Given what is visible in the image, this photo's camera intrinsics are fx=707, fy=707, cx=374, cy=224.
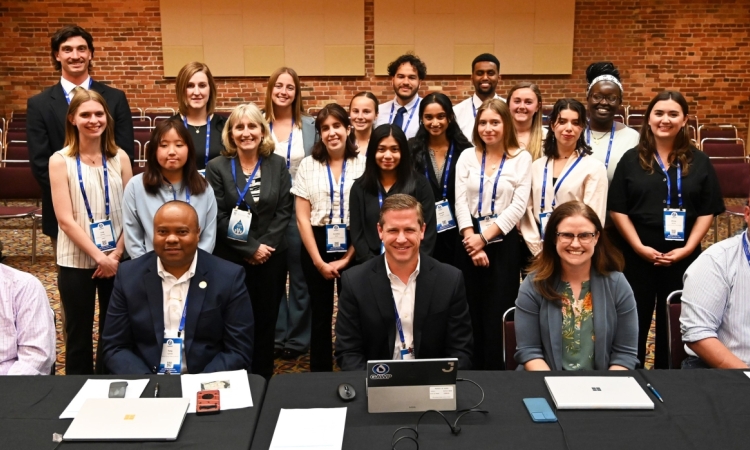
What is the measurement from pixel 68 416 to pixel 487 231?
2.33 metres

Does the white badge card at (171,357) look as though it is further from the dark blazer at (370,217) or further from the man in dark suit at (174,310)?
the dark blazer at (370,217)

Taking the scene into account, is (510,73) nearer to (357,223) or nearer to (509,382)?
(357,223)

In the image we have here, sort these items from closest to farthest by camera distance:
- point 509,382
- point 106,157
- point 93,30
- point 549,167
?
point 509,382 < point 106,157 < point 549,167 < point 93,30

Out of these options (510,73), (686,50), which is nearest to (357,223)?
(510,73)

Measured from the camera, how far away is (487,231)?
12.6 feet

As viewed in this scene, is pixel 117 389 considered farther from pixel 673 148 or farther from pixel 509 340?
pixel 673 148

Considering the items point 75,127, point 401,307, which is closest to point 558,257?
point 401,307

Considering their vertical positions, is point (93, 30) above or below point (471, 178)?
above

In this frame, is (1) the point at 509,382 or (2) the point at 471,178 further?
(2) the point at 471,178

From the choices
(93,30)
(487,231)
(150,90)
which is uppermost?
(93,30)

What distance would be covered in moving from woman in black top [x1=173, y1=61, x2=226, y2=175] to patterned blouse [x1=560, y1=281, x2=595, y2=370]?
225cm

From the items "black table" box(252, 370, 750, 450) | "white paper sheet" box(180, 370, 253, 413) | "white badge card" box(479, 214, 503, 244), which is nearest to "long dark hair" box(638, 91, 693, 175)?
"white badge card" box(479, 214, 503, 244)

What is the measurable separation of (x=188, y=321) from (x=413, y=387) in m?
1.12

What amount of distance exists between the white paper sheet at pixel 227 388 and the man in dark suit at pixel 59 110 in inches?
76.0
